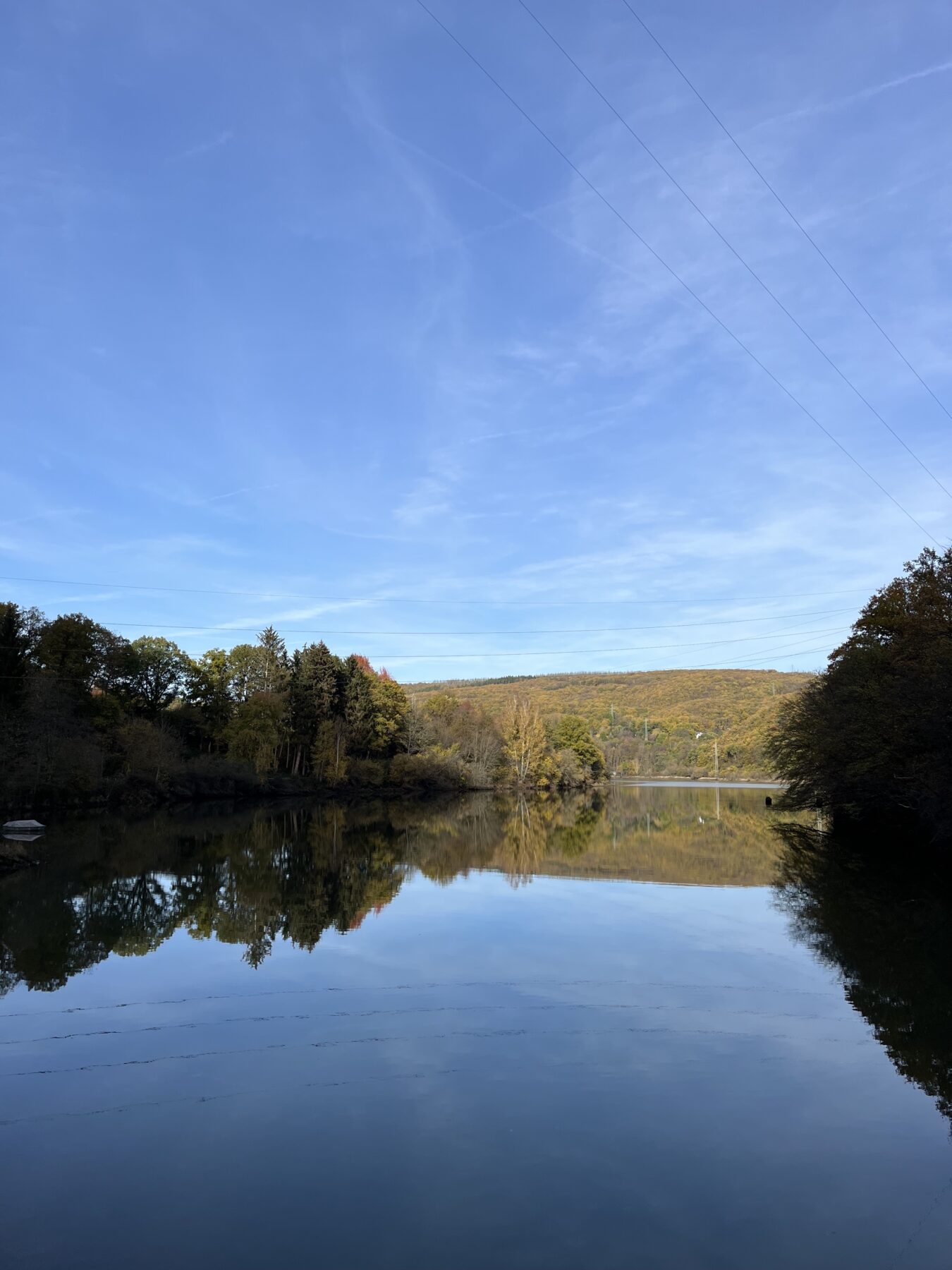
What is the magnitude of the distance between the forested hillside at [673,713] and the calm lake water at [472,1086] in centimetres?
7964

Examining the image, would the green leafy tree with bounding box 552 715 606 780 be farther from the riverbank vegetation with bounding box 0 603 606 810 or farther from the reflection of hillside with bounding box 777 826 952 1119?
the reflection of hillside with bounding box 777 826 952 1119

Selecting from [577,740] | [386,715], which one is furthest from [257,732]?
[577,740]

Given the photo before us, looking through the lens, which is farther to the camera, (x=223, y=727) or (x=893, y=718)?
(x=223, y=727)

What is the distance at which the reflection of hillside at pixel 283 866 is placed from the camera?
14.1m

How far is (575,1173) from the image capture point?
5.57 metres

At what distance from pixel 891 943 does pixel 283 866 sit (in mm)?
14690

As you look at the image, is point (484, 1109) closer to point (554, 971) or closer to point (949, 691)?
point (554, 971)

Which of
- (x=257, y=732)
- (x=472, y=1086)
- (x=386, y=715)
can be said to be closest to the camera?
(x=472, y=1086)

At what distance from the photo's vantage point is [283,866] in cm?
2278

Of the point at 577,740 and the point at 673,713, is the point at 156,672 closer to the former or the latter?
the point at 577,740

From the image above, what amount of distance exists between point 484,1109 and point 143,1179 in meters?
2.42

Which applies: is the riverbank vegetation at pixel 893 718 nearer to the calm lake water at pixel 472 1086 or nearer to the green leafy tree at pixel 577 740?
the calm lake water at pixel 472 1086

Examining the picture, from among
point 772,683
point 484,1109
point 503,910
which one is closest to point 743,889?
point 503,910

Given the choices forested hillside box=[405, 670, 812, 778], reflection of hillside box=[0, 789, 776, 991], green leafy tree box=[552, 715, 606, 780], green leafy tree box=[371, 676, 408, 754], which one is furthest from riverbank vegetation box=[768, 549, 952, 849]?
forested hillside box=[405, 670, 812, 778]
